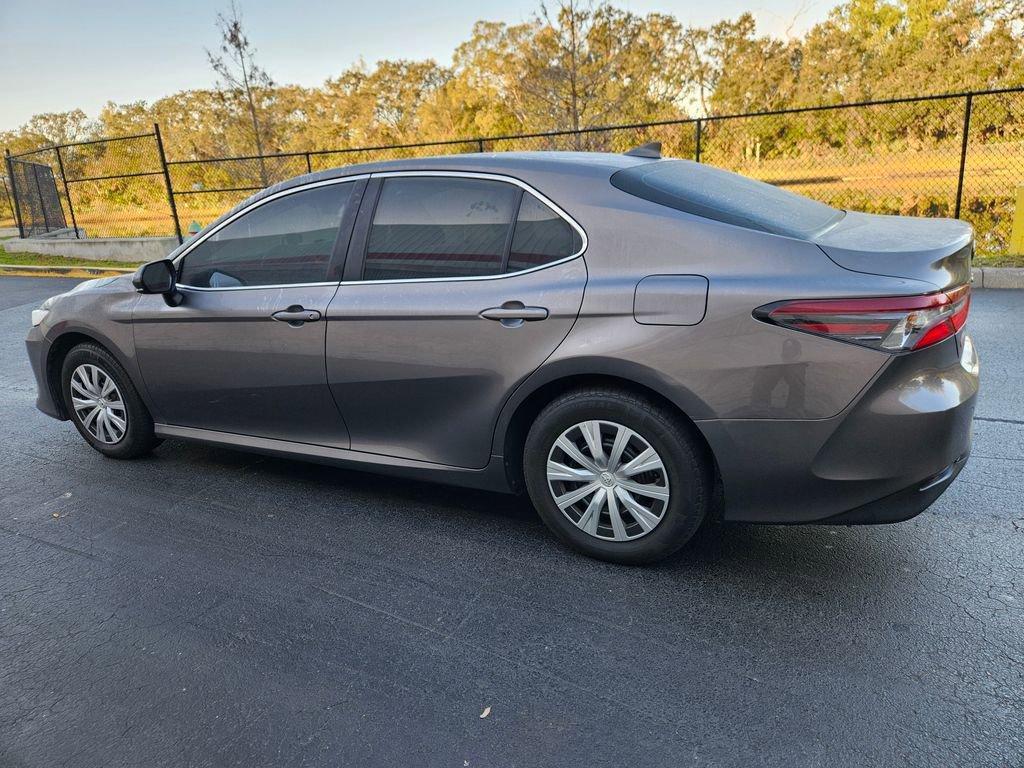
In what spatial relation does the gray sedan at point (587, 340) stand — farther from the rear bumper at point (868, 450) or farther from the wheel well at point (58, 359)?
the wheel well at point (58, 359)

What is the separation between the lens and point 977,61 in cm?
3250

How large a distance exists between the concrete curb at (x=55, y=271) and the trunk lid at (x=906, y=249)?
1399 cm

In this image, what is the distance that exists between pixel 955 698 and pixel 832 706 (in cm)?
38

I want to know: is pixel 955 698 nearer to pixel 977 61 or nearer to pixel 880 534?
pixel 880 534

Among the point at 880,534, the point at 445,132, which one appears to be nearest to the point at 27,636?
the point at 880,534

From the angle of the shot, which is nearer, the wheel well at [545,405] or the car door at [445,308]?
the wheel well at [545,405]

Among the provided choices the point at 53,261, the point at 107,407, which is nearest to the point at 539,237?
the point at 107,407

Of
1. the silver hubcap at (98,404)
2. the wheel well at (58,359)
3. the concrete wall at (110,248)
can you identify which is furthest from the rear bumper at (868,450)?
the concrete wall at (110,248)

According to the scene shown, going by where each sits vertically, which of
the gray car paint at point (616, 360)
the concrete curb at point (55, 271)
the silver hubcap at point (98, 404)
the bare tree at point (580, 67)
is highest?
the bare tree at point (580, 67)

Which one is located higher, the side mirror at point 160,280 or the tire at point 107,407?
the side mirror at point 160,280

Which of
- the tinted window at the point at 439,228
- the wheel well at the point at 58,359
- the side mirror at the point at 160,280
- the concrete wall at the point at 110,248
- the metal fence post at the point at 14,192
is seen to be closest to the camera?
the tinted window at the point at 439,228

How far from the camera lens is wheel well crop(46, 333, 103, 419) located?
15.5 feet

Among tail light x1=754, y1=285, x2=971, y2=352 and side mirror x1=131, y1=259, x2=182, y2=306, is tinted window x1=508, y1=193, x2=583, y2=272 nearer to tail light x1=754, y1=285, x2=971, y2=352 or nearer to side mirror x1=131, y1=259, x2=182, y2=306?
tail light x1=754, y1=285, x2=971, y2=352

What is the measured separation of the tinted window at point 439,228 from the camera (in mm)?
3383
